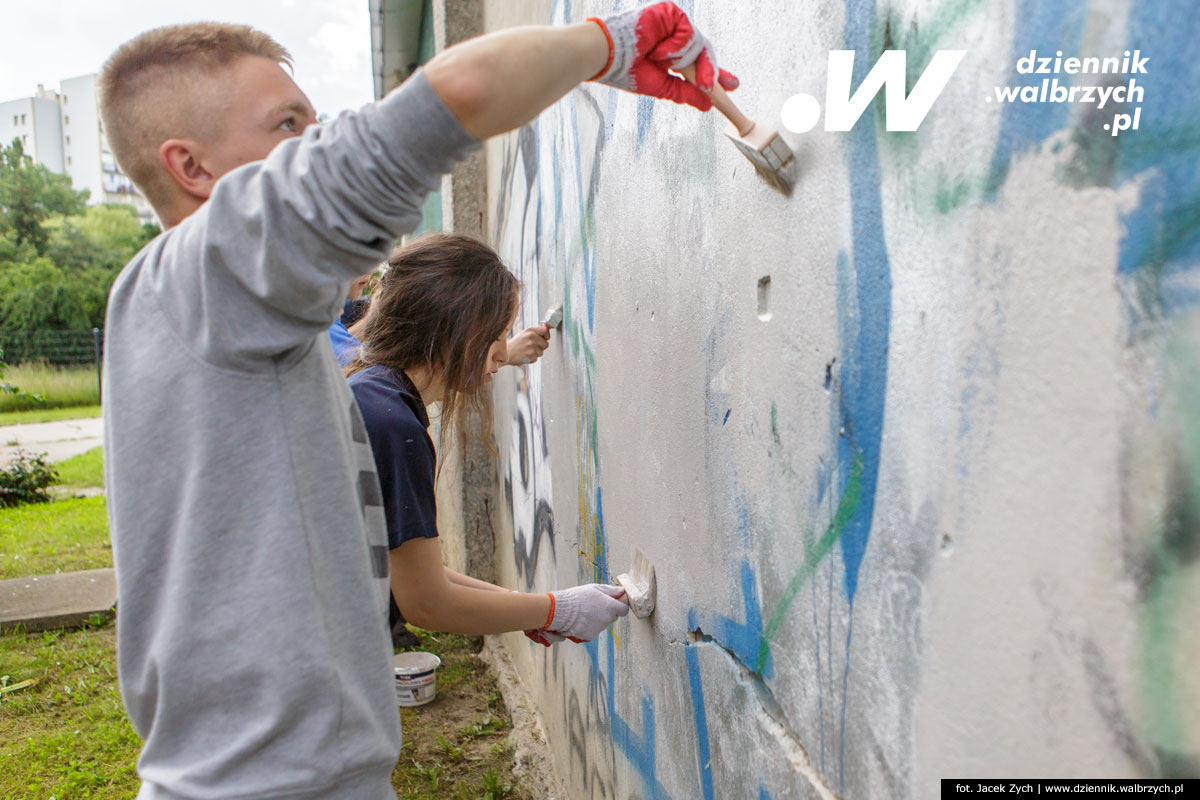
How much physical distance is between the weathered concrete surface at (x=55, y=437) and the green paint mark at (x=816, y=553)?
452 inches

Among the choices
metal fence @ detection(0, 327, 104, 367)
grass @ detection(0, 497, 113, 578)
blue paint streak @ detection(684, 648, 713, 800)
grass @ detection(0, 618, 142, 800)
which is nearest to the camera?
blue paint streak @ detection(684, 648, 713, 800)

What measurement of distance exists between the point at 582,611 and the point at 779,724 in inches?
28.8

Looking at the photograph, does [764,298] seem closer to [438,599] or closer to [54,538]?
[438,599]

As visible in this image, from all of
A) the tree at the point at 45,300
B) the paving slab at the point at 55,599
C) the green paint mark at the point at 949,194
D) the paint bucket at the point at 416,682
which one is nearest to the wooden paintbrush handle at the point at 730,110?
the green paint mark at the point at 949,194

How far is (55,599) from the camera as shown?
5.29 m

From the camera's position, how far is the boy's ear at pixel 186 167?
1.19 m

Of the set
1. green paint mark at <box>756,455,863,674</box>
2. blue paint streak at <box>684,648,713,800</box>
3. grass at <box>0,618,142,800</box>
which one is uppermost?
green paint mark at <box>756,455,863,674</box>

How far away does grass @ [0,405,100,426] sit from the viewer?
1678 cm

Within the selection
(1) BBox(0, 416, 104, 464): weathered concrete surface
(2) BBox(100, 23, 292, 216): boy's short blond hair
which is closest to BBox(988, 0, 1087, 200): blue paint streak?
(2) BBox(100, 23, 292, 216): boy's short blond hair

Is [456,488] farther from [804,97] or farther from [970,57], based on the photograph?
[970,57]

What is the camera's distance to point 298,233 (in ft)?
2.98

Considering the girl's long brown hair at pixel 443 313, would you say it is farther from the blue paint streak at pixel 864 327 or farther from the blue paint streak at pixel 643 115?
the blue paint streak at pixel 864 327

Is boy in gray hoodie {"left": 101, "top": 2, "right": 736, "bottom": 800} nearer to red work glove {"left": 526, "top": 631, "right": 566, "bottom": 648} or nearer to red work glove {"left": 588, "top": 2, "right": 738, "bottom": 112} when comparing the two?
red work glove {"left": 588, "top": 2, "right": 738, "bottom": 112}

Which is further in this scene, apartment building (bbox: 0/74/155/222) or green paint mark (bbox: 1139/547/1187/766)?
apartment building (bbox: 0/74/155/222)
